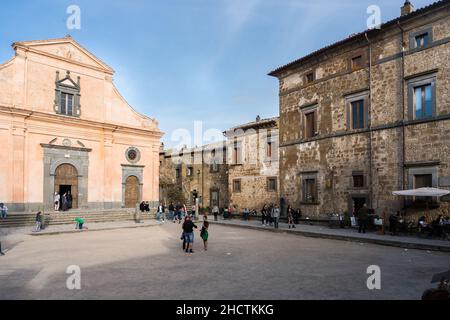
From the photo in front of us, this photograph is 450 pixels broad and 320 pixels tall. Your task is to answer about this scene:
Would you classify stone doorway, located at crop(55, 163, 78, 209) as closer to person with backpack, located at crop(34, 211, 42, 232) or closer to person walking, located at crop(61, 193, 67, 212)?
person walking, located at crop(61, 193, 67, 212)

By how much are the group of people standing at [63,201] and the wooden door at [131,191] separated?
4.37 m

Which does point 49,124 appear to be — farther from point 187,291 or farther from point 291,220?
point 187,291

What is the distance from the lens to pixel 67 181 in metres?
24.5

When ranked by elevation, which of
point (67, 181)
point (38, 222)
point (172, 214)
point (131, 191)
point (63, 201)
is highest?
point (67, 181)

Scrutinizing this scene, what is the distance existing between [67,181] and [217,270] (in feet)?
62.9

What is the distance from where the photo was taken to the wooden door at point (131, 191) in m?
27.5

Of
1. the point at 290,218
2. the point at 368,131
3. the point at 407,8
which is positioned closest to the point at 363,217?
the point at 290,218

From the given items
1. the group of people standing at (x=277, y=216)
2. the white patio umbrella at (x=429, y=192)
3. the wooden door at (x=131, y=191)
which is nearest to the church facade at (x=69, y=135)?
the wooden door at (x=131, y=191)

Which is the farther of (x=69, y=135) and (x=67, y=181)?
(x=69, y=135)

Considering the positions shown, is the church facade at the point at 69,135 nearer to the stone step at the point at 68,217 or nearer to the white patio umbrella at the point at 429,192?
the stone step at the point at 68,217

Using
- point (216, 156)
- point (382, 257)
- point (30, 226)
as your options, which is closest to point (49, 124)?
point (30, 226)

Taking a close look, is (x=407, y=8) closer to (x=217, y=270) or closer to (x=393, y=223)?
(x=393, y=223)

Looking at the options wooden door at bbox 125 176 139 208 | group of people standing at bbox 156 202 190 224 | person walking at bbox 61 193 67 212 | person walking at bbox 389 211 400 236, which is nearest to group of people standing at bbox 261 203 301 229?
person walking at bbox 389 211 400 236

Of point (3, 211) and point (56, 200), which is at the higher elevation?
point (56, 200)
